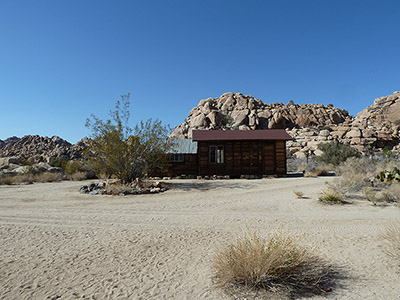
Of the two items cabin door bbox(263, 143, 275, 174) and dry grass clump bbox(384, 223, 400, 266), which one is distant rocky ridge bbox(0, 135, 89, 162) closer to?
cabin door bbox(263, 143, 275, 174)

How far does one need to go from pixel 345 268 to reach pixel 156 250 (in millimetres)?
3194

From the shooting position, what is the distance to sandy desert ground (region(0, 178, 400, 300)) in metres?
3.37

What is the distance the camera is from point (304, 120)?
199ft

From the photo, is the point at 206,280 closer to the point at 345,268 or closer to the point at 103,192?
the point at 345,268

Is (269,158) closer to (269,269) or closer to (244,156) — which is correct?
(244,156)

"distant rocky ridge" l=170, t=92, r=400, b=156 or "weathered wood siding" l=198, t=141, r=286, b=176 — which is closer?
"weathered wood siding" l=198, t=141, r=286, b=176

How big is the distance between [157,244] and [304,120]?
6181cm

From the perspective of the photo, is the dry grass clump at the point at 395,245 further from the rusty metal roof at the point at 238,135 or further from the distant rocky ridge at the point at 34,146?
the distant rocky ridge at the point at 34,146

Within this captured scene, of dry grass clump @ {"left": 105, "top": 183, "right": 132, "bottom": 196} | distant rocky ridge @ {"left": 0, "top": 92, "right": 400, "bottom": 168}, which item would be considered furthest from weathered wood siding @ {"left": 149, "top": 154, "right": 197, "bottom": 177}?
distant rocky ridge @ {"left": 0, "top": 92, "right": 400, "bottom": 168}

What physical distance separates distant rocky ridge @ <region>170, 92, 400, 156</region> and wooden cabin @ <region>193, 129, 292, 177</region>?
2073cm

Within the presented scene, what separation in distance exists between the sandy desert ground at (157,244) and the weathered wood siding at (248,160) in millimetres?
10954

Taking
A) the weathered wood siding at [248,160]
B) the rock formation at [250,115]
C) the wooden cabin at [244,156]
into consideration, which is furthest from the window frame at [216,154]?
the rock formation at [250,115]

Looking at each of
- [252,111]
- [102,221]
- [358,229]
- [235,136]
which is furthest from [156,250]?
[252,111]

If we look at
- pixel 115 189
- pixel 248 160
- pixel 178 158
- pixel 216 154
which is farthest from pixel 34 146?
pixel 115 189
